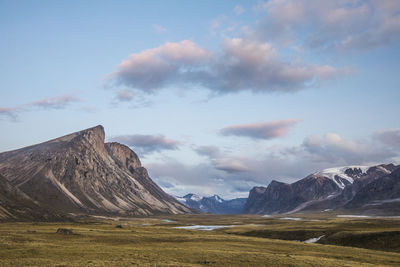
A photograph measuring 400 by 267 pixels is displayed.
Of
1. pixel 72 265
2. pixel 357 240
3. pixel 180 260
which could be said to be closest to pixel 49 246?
pixel 72 265

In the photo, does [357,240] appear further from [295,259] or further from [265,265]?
[265,265]

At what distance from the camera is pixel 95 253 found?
166 feet

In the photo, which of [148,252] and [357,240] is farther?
[357,240]

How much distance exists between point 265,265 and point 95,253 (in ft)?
81.1

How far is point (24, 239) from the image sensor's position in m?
66.8

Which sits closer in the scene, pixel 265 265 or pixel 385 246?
pixel 265 265

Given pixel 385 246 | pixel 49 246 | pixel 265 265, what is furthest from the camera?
pixel 385 246

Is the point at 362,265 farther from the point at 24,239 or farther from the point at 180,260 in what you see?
the point at 24,239

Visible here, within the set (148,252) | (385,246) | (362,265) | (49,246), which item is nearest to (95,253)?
(148,252)

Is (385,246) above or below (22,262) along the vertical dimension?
below

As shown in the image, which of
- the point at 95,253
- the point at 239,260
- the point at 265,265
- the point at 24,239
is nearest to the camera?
the point at 265,265

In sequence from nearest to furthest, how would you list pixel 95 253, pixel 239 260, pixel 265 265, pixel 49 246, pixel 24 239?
pixel 265 265, pixel 239 260, pixel 95 253, pixel 49 246, pixel 24 239

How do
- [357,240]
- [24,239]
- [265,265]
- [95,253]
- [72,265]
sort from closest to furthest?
1. [72,265]
2. [265,265]
3. [95,253]
4. [24,239]
5. [357,240]

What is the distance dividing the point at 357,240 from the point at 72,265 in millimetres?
67560
